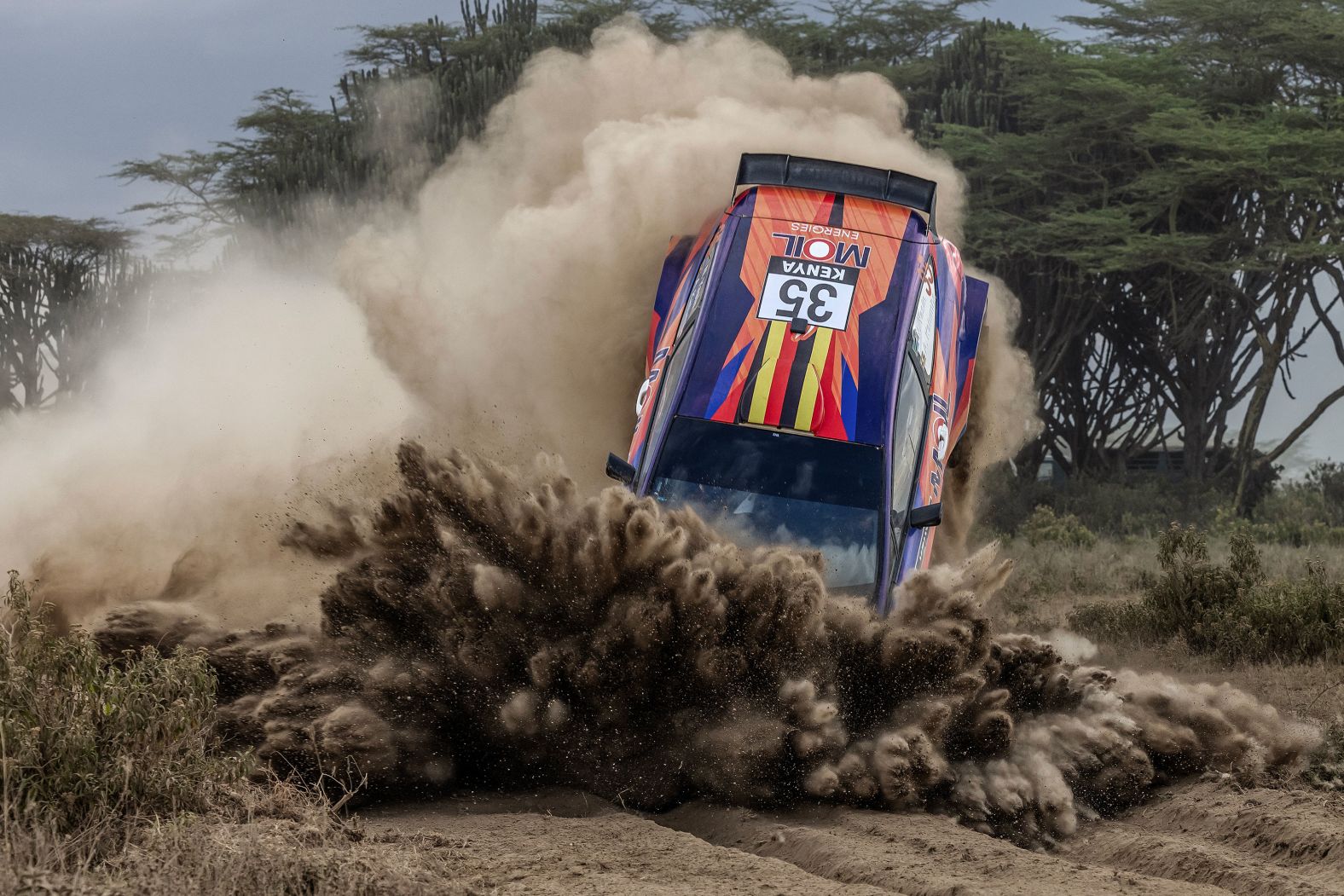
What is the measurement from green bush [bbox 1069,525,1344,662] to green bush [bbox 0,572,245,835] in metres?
7.08

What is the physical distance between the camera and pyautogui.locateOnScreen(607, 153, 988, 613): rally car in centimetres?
760

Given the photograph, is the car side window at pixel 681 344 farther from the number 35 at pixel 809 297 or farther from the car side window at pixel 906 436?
the car side window at pixel 906 436

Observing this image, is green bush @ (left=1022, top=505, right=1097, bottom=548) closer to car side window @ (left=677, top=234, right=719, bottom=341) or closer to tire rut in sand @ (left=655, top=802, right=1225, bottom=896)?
car side window @ (left=677, top=234, right=719, bottom=341)

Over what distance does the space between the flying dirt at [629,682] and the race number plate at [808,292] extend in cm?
200

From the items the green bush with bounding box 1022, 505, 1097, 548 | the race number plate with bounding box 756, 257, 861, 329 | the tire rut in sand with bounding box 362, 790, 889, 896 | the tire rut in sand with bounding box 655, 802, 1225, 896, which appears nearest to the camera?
the tire rut in sand with bounding box 362, 790, 889, 896

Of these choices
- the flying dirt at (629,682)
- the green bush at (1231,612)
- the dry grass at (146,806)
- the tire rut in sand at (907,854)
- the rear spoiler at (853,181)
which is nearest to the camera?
the dry grass at (146,806)

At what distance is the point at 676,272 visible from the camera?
10.4m

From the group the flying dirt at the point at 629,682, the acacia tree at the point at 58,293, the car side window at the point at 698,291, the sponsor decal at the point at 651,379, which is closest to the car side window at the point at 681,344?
the car side window at the point at 698,291

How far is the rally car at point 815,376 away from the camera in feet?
24.9

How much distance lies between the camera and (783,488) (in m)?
7.68

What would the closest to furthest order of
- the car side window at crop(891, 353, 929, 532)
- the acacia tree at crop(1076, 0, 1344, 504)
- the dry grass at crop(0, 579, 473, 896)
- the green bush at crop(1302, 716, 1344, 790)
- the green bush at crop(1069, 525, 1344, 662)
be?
the dry grass at crop(0, 579, 473, 896), the green bush at crop(1302, 716, 1344, 790), the car side window at crop(891, 353, 929, 532), the green bush at crop(1069, 525, 1344, 662), the acacia tree at crop(1076, 0, 1344, 504)

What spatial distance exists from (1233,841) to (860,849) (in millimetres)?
1620

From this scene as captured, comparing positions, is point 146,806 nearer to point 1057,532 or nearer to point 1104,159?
point 1057,532

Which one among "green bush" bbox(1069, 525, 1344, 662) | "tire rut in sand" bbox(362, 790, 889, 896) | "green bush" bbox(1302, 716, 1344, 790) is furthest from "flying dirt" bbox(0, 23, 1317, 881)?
"green bush" bbox(1069, 525, 1344, 662)
